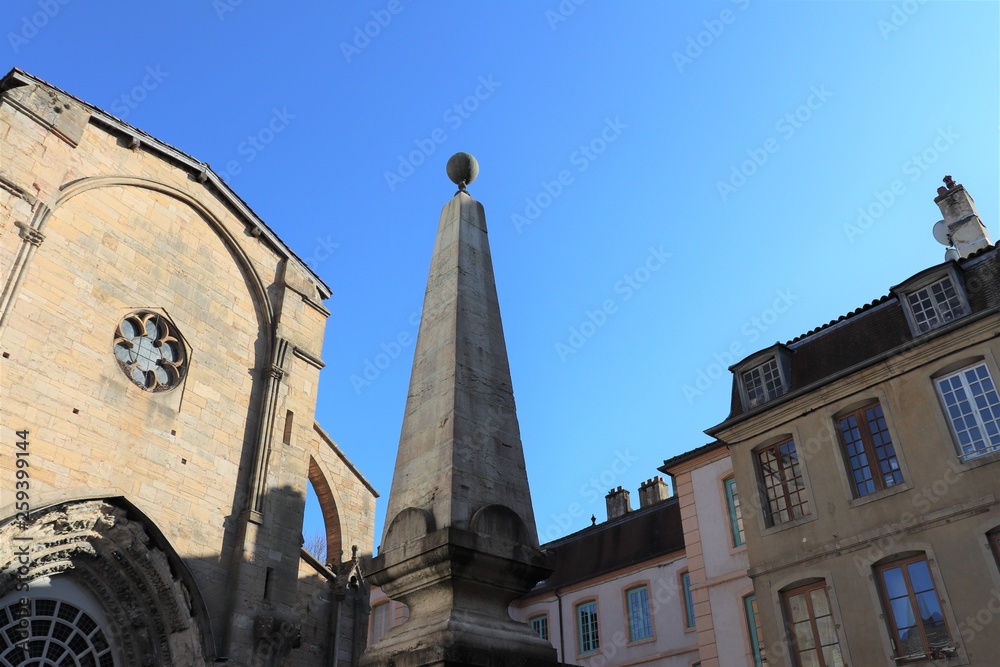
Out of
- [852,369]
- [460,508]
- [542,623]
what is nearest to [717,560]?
[852,369]

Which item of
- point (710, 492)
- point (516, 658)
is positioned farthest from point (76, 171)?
point (710, 492)

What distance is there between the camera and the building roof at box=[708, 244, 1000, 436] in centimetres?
1434

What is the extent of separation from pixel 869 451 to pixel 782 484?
1944 millimetres

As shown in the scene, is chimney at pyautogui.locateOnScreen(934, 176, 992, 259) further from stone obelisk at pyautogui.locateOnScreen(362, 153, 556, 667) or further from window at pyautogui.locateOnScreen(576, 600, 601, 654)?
stone obelisk at pyautogui.locateOnScreen(362, 153, 556, 667)

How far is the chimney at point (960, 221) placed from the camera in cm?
1858

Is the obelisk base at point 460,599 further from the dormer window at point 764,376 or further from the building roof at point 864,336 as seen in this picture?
the dormer window at point 764,376

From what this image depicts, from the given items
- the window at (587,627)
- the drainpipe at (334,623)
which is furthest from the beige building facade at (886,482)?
the window at (587,627)

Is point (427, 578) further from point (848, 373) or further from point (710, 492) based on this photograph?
point (710, 492)

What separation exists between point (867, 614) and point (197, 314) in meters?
14.6

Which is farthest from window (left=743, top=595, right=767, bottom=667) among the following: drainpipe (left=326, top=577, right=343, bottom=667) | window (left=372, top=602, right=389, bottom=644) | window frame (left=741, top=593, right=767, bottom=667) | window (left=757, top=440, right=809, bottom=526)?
window (left=372, top=602, right=389, bottom=644)

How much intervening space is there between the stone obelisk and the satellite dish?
17.2 m

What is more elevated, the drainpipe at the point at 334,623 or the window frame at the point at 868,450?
the window frame at the point at 868,450

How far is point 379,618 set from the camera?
1175 inches

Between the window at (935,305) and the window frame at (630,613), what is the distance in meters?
11.5
